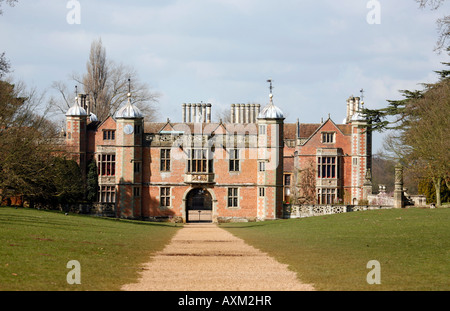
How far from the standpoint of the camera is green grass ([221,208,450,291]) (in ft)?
46.0

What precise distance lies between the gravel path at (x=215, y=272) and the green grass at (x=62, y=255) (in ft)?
1.58

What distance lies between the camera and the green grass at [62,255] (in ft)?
43.5

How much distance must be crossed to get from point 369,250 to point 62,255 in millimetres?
8304

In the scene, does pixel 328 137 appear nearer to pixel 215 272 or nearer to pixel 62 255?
pixel 62 255

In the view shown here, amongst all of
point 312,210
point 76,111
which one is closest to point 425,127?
point 312,210

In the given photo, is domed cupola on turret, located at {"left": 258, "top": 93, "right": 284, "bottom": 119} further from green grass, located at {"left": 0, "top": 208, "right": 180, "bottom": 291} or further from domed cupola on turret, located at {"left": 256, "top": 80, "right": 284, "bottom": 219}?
green grass, located at {"left": 0, "top": 208, "right": 180, "bottom": 291}

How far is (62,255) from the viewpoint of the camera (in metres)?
17.2

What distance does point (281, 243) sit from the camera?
2458 centimetres

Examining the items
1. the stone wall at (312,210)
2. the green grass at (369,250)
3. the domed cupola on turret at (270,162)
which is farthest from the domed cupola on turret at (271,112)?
the green grass at (369,250)

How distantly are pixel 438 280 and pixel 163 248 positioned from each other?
436 inches

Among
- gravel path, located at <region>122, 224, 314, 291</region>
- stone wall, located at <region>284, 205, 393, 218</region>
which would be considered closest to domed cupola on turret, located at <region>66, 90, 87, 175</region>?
stone wall, located at <region>284, 205, 393, 218</region>

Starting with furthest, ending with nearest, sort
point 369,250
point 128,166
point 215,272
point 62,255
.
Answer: point 128,166 → point 369,250 → point 62,255 → point 215,272

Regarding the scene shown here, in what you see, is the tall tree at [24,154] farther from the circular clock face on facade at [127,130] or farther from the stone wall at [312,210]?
the stone wall at [312,210]
